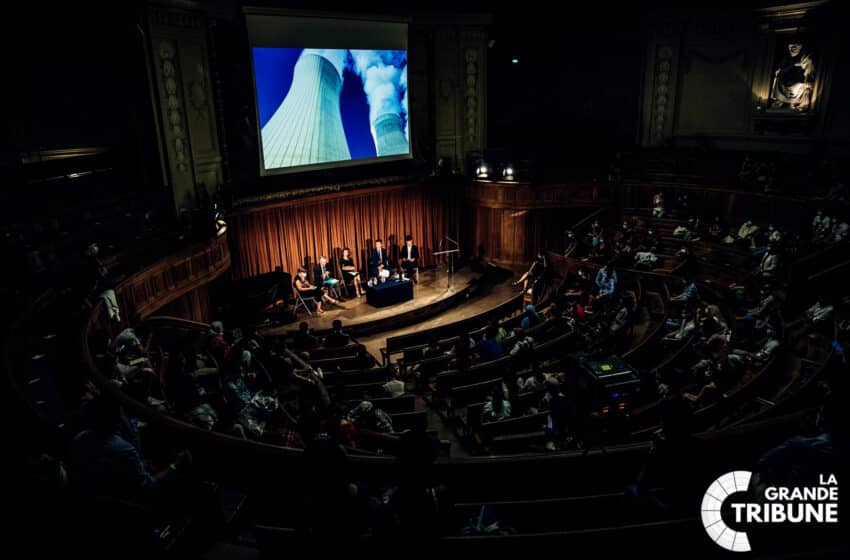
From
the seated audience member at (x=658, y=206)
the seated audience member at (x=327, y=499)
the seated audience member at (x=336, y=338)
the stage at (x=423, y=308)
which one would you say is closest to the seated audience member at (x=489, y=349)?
the seated audience member at (x=336, y=338)

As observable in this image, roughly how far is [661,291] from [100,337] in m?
9.83

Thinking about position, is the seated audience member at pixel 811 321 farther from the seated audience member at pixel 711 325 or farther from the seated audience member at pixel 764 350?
the seated audience member at pixel 711 325

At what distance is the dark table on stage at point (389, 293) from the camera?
1351 cm

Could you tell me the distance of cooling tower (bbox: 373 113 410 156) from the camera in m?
15.0

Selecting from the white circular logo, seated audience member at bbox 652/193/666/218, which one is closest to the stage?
seated audience member at bbox 652/193/666/218

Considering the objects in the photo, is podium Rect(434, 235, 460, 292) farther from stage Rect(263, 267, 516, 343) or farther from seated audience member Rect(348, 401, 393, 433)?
seated audience member Rect(348, 401, 393, 433)

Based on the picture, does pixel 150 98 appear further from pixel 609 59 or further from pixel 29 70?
pixel 609 59

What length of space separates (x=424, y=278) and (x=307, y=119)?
5296 mm

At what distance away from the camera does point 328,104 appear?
13.5m

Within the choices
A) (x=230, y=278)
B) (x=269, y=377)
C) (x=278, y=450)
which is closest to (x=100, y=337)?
(x=269, y=377)

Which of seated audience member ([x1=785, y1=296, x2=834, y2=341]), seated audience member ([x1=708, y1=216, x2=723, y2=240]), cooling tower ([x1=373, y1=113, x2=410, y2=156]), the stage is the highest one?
cooling tower ([x1=373, y1=113, x2=410, y2=156])

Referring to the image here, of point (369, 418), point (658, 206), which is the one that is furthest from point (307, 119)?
point (658, 206)

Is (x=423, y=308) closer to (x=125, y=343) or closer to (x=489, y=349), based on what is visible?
(x=489, y=349)

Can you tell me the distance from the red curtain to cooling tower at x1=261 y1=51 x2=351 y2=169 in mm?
1126
